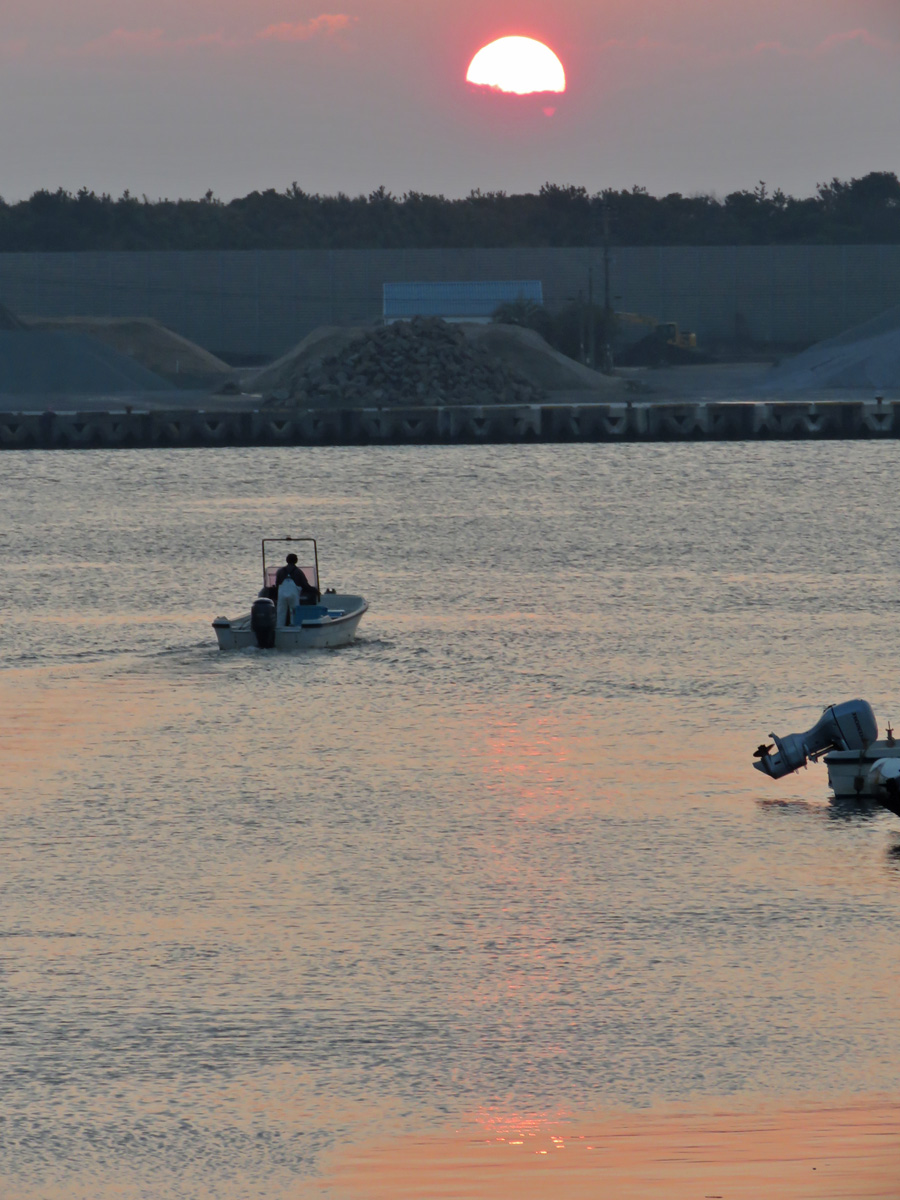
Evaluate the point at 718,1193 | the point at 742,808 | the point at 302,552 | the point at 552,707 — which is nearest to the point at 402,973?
the point at 718,1193

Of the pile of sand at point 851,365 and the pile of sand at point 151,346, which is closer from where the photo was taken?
the pile of sand at point 851,365

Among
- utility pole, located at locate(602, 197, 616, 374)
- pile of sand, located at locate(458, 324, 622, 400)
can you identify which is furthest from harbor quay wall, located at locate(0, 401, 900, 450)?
utility pole, located at locate(602, 197, 616, 374)

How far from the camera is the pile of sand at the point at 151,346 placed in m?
128

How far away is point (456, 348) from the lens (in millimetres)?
113500

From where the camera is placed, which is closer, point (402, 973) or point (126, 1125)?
point (126, 1125)

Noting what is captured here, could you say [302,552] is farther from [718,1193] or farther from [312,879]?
[718,1193]

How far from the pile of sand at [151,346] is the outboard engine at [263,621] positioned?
308 ft

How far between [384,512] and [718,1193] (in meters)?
60.5

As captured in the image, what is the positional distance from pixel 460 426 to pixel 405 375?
11.9 m

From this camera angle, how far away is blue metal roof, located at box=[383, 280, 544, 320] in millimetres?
133750

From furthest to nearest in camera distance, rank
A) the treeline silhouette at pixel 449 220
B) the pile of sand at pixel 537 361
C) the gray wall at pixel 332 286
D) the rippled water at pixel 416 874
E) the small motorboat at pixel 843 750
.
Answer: the treeline silhouette at pixel 449 220 < the gray wall at pixel 332 286 < the pile of sand at pixel 537 361 < the small motorboat at pixel 843 750 < the rippled water at pixel 416 874

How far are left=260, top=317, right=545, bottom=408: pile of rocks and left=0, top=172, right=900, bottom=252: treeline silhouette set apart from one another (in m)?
69.4

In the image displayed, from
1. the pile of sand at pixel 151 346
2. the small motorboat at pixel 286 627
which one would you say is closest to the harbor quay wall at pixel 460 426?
the pile of sand at pixel 151 346

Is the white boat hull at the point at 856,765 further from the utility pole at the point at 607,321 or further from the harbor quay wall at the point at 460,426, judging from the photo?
the utility pole at the point at 607,321
